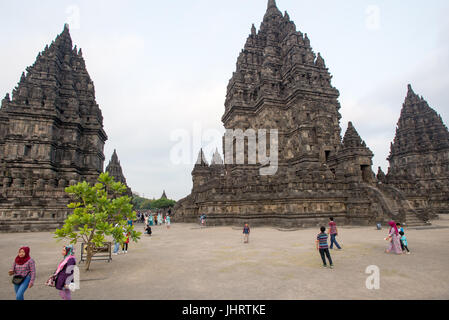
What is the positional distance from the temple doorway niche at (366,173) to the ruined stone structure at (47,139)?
3045 cm

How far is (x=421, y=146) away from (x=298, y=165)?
36.9m

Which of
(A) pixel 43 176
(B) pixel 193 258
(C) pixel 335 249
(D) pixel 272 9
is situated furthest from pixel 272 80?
(A) pixel 43 176

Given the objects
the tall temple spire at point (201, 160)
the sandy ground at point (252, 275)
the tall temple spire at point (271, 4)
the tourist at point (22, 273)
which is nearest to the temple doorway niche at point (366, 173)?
the sandy ground at point (252, 275)

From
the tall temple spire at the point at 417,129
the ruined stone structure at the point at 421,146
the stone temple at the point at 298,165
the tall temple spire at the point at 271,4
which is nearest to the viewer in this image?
the stone temple at the point at 298,165

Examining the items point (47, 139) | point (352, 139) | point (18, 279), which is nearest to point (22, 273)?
point (18, 279)

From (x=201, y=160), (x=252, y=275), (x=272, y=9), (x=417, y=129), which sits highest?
(x=272, y=9)

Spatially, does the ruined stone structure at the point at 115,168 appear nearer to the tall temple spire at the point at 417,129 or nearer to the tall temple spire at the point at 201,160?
the tall temple spire at the point at 201,160

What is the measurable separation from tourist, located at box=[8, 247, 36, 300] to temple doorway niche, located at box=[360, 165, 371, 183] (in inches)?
1051

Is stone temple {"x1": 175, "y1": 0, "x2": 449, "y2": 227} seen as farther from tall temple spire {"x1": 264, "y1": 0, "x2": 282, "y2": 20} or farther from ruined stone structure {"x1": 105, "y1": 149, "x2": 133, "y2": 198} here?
ruined stone structure {"x1": 105, "y1": 149, "x2": 133, "y2": 198}

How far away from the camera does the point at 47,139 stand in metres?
27.9

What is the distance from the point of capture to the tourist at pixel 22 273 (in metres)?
4.80

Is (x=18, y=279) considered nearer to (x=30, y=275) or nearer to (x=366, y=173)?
(x=30, y=275)
